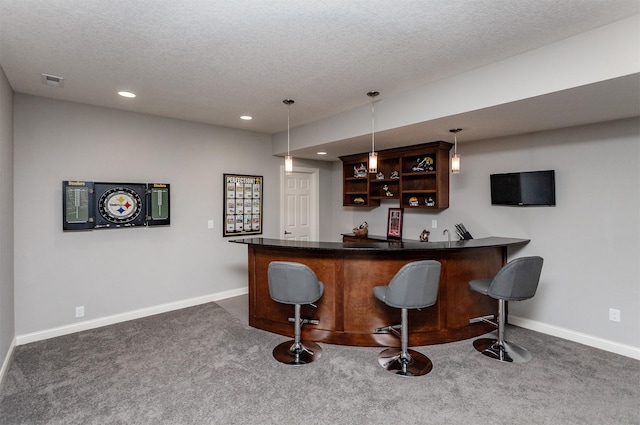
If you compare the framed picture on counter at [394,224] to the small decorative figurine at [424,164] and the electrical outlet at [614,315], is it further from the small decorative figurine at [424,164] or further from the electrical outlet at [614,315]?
the electrical outlet at [614,315]

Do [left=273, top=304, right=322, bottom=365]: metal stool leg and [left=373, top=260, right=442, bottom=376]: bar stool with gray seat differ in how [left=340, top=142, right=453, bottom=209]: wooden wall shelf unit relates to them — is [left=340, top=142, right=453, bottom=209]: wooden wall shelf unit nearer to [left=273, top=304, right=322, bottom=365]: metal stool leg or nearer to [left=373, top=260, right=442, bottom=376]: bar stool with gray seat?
[left=373, top=260, right=442, bottom=376]: bar stool with gray seat

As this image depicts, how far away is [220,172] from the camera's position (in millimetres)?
4820

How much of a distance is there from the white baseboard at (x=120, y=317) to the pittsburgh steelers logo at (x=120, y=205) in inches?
45.6

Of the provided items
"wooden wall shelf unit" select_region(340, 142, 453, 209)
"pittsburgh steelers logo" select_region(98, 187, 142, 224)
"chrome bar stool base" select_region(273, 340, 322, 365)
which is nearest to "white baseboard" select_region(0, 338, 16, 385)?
"pittsburgh steelers logo" select_region(98, 187, 142, 224)

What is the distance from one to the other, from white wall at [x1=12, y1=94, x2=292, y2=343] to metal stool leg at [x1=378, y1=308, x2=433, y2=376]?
9.31 ft

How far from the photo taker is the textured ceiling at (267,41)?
76.7 inches

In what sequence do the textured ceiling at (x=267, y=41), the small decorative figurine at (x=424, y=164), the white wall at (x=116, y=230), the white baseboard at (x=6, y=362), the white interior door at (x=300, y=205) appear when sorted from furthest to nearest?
the white interior door at (x=300, y=205) → the small decorative figurine at (x=424, y=164) → the white wall at (x=116, y=230) → the white baseboard at (x=6, y=362) → the textured ceiling at (x=267, y=41)

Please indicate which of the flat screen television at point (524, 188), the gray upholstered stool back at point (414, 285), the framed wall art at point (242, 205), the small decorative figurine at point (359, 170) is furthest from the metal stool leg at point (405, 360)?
the small decorative figurine at point (359, 170)

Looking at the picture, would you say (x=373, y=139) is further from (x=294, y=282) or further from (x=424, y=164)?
(x=294, y=282)

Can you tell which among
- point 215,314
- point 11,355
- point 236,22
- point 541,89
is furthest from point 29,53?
point 541,89

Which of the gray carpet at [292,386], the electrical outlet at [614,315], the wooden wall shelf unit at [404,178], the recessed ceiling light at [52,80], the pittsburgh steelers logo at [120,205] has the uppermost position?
the recessed ceiling light at [52,80]

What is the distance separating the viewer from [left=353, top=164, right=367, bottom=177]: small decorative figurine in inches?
217

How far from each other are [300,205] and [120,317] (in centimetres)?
319

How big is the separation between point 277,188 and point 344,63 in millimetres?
3084
